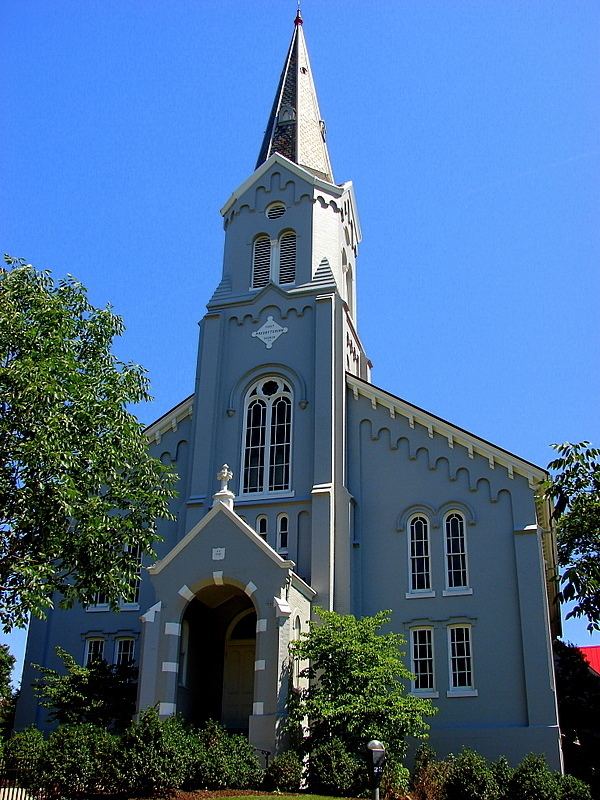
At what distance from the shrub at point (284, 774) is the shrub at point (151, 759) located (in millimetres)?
2113

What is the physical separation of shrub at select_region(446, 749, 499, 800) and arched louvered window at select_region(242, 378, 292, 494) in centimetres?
1083

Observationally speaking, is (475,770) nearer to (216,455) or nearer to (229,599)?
(229,599)

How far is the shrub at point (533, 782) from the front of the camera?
22.2 meters

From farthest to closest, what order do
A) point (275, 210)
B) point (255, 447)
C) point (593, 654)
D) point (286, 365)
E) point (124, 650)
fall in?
point (593, 654) < point (275, 210) < point (286, 365) < point (255, 447) < point (124, 650)

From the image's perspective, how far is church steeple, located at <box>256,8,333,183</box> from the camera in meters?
39.0

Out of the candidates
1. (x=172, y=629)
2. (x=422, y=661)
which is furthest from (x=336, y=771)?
(x=172, y=629)

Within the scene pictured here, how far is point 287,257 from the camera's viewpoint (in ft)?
115

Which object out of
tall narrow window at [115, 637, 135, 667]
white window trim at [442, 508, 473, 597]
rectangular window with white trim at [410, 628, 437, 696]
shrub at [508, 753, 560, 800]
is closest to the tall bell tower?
rectangular window with white trim at [410, 628, 437, 696]

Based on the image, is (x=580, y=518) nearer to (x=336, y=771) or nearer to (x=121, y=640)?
(x=336, y=771)

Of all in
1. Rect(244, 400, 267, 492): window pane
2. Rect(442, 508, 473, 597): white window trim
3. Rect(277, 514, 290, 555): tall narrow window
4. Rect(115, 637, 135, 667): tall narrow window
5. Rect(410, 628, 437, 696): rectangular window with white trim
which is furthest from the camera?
Rect(244, 400, 267, 492): window pane

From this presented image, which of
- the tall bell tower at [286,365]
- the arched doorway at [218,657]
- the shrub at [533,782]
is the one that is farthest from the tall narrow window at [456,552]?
the arched doorway at [218,657]

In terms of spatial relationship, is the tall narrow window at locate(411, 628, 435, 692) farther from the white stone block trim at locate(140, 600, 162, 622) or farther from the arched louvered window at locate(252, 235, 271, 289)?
the arched louvered window at locate(252, 235, 271, 289)

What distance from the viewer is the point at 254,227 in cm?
3600

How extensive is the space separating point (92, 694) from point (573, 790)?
13.4 m
